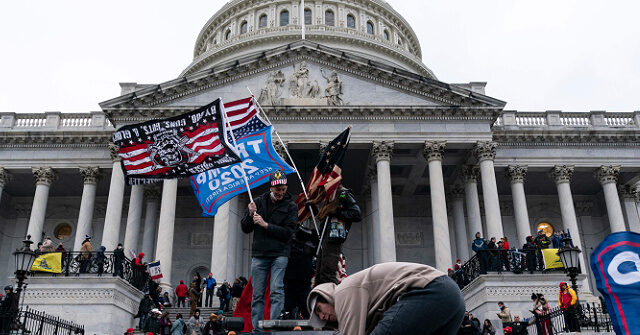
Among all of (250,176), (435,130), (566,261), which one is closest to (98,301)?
(250,176)

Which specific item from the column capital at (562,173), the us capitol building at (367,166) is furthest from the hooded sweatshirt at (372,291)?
the column capital at (562,173)

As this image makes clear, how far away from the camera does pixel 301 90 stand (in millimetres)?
32688

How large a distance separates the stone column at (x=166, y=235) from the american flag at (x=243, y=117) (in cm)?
1606

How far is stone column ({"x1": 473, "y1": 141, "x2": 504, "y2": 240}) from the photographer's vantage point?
2958 cm

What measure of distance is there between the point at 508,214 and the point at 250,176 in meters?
31.1

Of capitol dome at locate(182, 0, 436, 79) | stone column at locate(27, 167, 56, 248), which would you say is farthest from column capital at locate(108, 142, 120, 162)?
capitol dome at locate(182, 0, 436, 79)

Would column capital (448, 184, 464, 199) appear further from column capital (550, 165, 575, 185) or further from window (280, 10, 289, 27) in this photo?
window (280, 10, 289, 27)

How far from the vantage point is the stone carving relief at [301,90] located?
106 feet

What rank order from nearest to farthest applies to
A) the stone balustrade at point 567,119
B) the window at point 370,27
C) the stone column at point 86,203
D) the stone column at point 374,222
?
the stone column at point 374,222 < the stone column at point 86,203 < the stone balustrade at point 567,119 < the window at point 370,27

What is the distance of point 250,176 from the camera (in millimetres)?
13281

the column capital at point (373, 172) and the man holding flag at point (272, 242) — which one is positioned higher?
the column capital at point (373, 172)

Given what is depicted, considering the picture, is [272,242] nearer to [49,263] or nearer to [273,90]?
[49,263]

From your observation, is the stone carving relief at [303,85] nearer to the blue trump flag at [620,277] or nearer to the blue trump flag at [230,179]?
the blue trump flag at [230,179]

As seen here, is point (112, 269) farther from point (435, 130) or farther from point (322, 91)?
point (435, 130)
